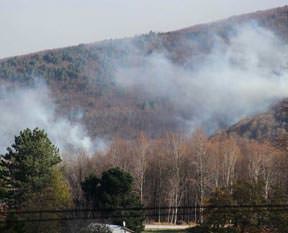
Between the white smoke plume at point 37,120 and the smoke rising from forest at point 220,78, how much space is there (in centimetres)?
2181

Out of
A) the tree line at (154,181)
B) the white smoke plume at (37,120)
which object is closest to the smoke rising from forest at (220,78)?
the white smoke plume at (37,120)

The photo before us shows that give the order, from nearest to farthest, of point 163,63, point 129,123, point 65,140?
point 65,140 < point 129,123 < point 163,63

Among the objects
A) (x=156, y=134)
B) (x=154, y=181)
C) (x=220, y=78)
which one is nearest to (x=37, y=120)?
(x=156, y=134)

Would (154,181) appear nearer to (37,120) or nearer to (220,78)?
(37,120)

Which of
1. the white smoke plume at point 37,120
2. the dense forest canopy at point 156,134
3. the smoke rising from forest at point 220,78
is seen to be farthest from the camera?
the smoke rising from forest at point 220,78

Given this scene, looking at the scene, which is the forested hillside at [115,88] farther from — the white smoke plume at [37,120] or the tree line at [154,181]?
the tree line at [154,181]

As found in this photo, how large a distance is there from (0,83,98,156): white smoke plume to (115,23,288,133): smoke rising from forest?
71.6 ft

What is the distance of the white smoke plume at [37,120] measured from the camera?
119475mm

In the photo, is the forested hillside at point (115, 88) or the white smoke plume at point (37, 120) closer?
the white smoke plume at point (37, 120)

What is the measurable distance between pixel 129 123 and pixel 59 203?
350 ft

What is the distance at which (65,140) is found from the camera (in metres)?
117

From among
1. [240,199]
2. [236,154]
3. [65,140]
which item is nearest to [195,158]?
[236,154]

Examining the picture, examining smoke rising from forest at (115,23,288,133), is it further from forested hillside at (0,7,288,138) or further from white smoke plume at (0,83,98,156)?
white smoke plume at (0,83,98,156)

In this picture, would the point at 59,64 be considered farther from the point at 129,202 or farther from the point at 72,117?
the point at 129,202
